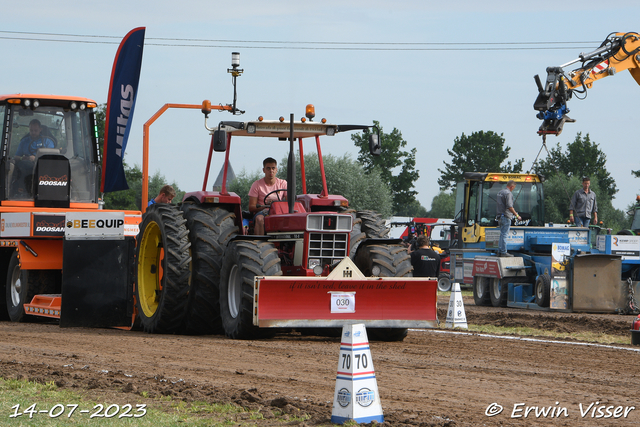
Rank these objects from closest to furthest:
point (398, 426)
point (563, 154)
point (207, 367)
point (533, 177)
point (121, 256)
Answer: point (398, 426) < point (207, 367) < point (121, 256) < point (533, 177) < point (563, 154)

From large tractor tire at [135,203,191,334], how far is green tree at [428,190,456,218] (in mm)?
112913

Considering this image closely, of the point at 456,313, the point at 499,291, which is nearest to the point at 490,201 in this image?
the point at 499,291

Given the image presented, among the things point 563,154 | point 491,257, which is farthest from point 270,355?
point 563,154

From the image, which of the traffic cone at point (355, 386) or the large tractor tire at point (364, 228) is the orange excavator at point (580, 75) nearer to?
the large tractor tire at point (364, 228)

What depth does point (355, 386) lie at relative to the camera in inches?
211

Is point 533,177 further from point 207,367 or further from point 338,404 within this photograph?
point 338,404

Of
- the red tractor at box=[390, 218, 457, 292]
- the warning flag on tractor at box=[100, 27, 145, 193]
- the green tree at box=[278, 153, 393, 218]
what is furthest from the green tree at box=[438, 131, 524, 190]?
the warning flag on tractor at box=[100, 27, 145, 193]

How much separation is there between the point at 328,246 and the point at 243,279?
3.84ft

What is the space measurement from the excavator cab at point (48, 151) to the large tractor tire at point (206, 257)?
377 cm

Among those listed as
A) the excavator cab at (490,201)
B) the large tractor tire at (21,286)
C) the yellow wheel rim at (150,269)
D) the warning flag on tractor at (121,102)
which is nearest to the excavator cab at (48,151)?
the large tractor tire at (21,286)

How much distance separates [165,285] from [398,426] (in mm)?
5890

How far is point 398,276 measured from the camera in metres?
10.0

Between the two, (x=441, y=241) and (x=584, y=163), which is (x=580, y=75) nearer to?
(x=441, y=241)

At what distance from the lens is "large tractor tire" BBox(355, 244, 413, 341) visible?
9.98m
